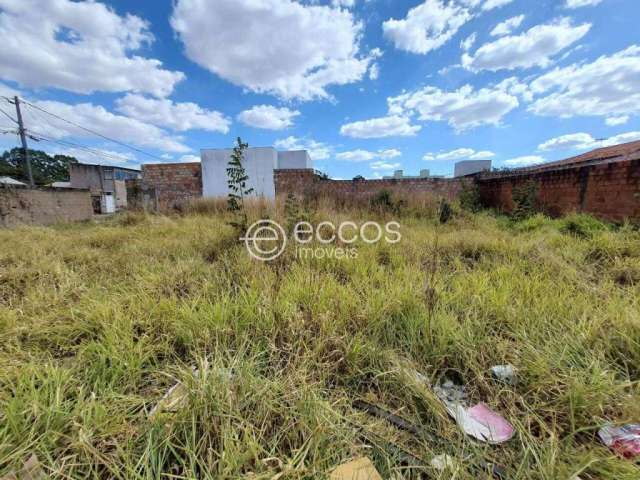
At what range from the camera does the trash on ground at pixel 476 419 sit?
3.18 feet

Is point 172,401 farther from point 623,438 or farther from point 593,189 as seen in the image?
point 593,189

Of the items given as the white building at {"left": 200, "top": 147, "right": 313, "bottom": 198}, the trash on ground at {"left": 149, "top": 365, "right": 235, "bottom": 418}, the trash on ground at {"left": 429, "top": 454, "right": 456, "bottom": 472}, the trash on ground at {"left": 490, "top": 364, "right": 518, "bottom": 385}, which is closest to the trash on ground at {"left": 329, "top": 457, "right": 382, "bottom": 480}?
the trash on ground at {"left": 429, "top": 454, "right": 456, "bottom": 472}

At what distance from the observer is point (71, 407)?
1004mm

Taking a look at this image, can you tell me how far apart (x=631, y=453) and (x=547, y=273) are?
6.04ft

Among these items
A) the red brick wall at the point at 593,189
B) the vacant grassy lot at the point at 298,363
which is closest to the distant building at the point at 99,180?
the vacant grassy lot at the point at 298,363

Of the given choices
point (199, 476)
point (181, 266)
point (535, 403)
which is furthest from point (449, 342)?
point (181, 266)

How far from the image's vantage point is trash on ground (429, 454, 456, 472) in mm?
816

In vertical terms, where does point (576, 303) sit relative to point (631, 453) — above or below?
above

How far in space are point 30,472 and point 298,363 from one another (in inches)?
38.2

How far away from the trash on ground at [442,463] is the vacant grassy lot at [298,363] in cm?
3

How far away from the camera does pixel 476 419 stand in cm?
105

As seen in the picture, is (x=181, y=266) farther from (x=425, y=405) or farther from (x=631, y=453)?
(x=631, y=453)

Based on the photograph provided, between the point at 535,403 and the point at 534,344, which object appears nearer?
the point at 535,403

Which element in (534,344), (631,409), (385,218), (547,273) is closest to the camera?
(631,409)
